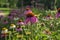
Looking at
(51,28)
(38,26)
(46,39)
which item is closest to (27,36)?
(46,39)

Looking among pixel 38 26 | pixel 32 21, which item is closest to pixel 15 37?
pixel 32 21

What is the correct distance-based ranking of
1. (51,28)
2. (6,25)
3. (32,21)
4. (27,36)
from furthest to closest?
(6,25)
(51,28)
(27,36)
(32,21)

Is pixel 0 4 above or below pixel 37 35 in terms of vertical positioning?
below

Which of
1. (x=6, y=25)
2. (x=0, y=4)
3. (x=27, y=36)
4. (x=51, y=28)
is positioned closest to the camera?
(x=27, y=36)

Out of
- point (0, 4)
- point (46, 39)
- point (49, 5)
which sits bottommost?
point (0, 4)

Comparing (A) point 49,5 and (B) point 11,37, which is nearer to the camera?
(B) point 11,37

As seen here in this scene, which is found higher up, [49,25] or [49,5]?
[49,25]

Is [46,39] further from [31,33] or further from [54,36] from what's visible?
[31,33]

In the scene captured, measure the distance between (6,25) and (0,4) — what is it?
2605cm

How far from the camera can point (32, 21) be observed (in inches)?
146

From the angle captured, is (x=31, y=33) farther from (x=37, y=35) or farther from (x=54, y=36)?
(x=54, y=36)

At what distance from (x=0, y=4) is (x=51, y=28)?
26.8 meters

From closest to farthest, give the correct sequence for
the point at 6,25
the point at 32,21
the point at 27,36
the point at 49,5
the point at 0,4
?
the point at 32,21
the point at 27,36
the point at 6,25
the point at 49,5
the point at 0,4

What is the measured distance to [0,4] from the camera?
31609 millimetres
